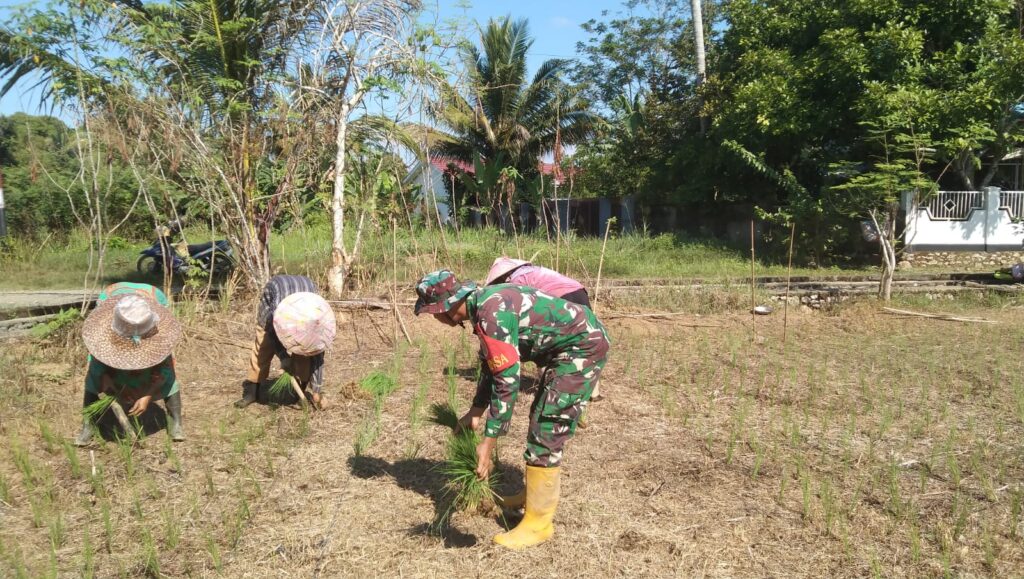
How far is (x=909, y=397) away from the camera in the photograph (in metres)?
5.59

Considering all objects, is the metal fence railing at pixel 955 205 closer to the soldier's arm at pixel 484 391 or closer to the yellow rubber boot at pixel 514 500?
the yellow rubber boot at pixel 514 500

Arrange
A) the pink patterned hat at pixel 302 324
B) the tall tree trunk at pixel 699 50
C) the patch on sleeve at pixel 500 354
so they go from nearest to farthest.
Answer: the patch on sleeve at pixel 500 354 → the pink patterned hat at pixel 302 324 → the tall tree trunk at pixel 699 50

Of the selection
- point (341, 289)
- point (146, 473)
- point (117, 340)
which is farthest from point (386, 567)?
point (341, 289)

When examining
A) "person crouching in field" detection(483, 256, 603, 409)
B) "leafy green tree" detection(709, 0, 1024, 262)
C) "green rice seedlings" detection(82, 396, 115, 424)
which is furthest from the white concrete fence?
"green rice seedlings" detection(82, 396, 115, 424)

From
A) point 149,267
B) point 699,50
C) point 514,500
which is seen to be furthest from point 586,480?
point 699,50

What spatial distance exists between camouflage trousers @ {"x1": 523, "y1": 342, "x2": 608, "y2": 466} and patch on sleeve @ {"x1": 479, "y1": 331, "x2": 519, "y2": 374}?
10.9 inches

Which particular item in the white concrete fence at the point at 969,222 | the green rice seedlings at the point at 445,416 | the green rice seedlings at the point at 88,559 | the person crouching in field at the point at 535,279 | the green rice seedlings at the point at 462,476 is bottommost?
the green rice seedlings at the point at 88,559

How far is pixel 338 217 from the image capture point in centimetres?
874

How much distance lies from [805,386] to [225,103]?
6.89 m

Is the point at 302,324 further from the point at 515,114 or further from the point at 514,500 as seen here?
the point at 515,114

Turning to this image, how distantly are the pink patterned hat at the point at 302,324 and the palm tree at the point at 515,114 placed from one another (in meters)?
13.1

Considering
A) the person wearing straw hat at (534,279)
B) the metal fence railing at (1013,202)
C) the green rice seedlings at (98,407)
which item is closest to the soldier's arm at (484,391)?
the person wearing straw hat at (534,279)

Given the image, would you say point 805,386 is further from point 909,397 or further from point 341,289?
point 341,289

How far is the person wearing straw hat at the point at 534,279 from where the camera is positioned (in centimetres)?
465
